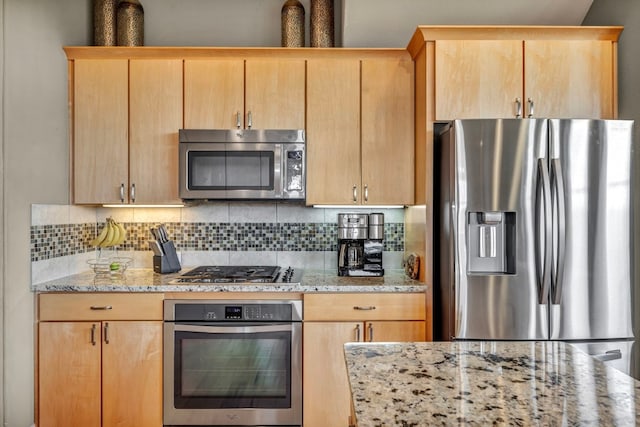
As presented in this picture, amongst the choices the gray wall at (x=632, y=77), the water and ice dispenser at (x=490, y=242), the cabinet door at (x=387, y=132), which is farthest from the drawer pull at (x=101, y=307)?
the gray wall at (x=632, y=77)

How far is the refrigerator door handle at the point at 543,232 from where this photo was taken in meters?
2.21

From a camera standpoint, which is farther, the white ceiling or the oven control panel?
the white ceiling

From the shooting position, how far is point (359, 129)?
2.77 metres

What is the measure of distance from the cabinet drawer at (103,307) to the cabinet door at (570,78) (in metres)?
2.37

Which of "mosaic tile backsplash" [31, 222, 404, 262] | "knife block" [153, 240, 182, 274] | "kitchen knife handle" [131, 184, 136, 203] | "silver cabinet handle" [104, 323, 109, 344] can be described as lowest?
"silver cabinet handle" [104, 323, 109, 344]

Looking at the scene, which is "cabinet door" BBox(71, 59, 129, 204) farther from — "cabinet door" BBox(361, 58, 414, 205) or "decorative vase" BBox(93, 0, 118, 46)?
"cabinet door" BBox(361, 58, 414, 205)

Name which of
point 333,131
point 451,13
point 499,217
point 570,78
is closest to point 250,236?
point 333,131

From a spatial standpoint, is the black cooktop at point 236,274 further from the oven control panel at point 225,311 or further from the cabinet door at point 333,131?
the cabinet door at point 333,131

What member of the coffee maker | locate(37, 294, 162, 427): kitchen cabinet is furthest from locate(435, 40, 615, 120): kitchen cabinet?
locate(37, 294, 162, 427): kitchen cabinet

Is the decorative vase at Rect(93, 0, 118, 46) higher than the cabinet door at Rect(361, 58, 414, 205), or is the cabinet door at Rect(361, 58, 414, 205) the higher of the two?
the decorative vase at Rect(93, 0, 118, 46)

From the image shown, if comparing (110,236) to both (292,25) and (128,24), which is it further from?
(292,25)

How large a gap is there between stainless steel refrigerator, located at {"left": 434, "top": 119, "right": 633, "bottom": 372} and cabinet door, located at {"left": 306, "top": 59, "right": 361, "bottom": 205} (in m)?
0.69

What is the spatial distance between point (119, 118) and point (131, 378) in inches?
60.2

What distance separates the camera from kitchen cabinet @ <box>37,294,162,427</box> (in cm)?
244
